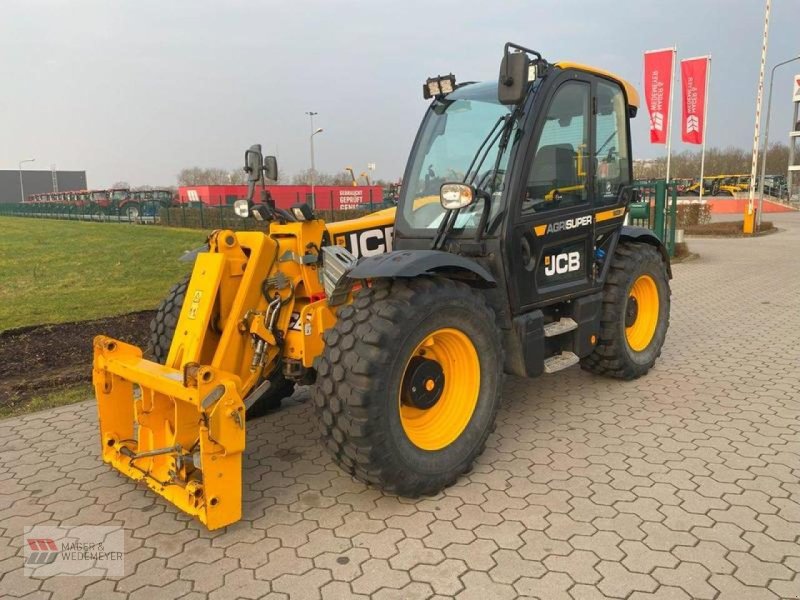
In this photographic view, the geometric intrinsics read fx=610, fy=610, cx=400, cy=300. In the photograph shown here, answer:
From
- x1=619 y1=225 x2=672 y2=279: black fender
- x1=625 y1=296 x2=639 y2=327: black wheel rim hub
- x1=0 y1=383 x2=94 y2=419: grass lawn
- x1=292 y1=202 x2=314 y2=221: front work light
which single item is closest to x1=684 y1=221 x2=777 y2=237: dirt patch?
x1=619 y1=225 x2=672 y2=279: black fender

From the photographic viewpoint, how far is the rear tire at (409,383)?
10.1 ft

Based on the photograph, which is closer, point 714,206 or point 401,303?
point 401,303

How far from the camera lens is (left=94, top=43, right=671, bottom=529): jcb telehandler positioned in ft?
10.2

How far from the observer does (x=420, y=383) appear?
11.5ft

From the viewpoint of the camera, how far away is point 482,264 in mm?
4008

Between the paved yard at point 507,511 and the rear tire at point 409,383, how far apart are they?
0.27 meters

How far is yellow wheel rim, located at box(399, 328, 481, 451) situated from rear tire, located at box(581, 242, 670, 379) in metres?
1.77

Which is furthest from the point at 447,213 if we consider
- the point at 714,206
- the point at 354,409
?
the point at 714,206

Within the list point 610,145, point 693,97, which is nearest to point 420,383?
point 610,145

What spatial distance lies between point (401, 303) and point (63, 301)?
24.5 feet

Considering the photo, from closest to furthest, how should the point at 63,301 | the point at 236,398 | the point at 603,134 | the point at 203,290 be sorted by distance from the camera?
the point at 236,398 → the point at 203,290 → the point at 603,134 → the point at 63,301

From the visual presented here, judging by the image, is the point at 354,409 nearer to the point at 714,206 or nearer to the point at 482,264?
the point at 482,264

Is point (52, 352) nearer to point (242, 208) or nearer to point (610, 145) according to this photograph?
point (242, 208)

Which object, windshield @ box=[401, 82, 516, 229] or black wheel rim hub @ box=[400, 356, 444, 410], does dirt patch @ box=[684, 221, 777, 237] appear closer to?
windshield @ box=[401, 82, 516, 229]
